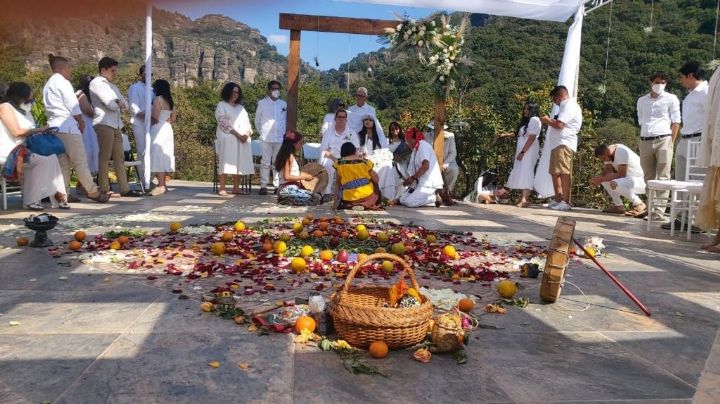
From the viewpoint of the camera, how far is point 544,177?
389 inches

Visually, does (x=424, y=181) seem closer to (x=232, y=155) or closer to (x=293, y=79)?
(x=293, y=79)

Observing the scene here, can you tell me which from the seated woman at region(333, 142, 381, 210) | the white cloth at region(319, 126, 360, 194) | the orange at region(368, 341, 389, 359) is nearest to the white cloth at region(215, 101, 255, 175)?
the white cloth at region(319, 126, 360, 194)

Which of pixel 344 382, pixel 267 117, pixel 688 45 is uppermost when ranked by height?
pixel 688 45

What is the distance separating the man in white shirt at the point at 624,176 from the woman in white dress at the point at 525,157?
3.91ft

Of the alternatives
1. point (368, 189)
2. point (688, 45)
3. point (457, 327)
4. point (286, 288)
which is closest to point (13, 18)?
point (457, 327)

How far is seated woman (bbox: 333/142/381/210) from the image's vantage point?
8.18 m

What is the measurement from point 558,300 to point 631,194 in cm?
603

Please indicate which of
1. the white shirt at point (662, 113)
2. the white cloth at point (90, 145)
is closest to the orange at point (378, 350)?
the white shirt at point (662, 113)

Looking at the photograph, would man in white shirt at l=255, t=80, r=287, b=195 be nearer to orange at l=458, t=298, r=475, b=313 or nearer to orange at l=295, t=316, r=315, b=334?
orange at l=458, t=298, r=475, b=313

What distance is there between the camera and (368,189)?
8289mm

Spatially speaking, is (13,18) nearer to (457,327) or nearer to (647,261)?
(457,327)

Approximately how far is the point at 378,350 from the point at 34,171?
632 cm

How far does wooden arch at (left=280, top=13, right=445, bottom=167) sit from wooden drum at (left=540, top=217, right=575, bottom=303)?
662cm

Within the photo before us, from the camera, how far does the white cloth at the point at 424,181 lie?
9.20 metres
